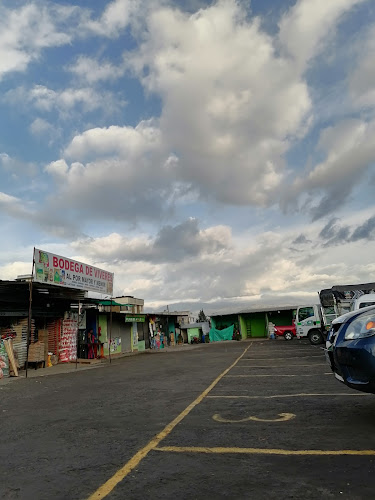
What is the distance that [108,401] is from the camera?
794 centimetres

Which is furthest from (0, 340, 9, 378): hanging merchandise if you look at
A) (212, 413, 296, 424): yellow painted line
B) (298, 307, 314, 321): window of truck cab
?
(298, 307, 314, 321): window of truck cab

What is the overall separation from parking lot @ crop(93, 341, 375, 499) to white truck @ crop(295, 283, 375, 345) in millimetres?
12310

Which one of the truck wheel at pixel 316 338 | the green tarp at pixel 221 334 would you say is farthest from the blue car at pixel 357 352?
the green tarp at pixel 221 334

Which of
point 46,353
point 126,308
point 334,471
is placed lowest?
point 334,471

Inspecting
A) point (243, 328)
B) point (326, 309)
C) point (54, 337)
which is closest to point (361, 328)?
point (54, 337)

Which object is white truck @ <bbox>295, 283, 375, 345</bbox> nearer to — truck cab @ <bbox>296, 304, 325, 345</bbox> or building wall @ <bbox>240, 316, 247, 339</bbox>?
truck cab @ <bbox>296, 304, 325, 345</bbox>

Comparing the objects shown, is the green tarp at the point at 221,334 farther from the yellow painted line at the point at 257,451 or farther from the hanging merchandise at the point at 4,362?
the yellow painted line at the point at 257,451

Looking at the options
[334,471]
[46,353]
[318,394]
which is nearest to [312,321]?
[46,353]

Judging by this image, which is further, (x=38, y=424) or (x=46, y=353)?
(x=46, y=353)

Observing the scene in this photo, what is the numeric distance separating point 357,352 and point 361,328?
349mm

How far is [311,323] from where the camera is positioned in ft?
83.5

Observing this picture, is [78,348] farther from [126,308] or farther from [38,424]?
[38,424]

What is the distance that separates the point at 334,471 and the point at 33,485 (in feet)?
9.33

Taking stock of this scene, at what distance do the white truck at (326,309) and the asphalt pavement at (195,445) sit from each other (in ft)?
39.9
